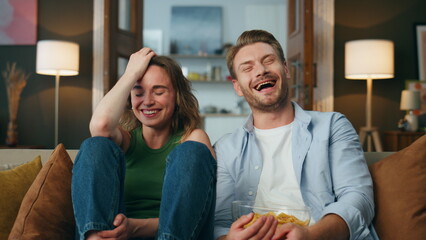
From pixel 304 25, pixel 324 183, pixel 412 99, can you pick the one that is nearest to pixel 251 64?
pixel 324 183

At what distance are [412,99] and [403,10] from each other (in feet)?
3.63

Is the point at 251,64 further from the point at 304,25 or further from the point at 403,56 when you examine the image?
the point at 403,56

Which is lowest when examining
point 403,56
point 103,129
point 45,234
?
point 45,234

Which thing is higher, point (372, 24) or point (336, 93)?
point (372, 24)

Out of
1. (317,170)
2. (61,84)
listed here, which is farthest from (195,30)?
(317,170)

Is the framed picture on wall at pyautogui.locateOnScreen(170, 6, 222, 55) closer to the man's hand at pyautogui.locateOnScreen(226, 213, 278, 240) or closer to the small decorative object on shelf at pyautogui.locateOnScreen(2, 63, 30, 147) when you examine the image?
the small decorative object on shelf at pyautogui.locateOnScreen(2, 63, 30, 147)

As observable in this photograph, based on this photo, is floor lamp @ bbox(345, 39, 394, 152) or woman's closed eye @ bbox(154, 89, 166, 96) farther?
floor lamp @ bbox(345, 39, 394, 152)

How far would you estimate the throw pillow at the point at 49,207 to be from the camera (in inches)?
56.7

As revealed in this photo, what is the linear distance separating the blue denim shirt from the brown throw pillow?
59mm

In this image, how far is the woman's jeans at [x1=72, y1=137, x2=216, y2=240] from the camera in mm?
1232

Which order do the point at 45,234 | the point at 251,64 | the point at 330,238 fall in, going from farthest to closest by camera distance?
the point at 251,64
the point at 45,234
the point at 330,238

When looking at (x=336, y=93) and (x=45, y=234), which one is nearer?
(x=45, y=234)

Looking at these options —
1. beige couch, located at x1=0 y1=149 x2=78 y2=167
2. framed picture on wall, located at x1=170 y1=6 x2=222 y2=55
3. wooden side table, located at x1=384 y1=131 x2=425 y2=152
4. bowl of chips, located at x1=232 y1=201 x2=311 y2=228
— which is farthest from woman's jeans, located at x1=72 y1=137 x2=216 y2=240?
framed picture on wall, located at x1=170 y1=6 x2=222 y2=55

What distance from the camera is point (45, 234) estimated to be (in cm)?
145
